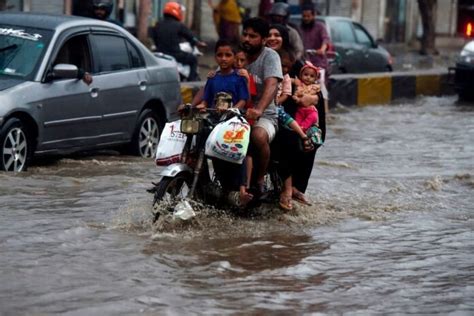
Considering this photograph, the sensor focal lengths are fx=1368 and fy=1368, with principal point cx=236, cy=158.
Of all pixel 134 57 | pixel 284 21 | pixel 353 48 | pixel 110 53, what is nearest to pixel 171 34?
pixel 284 21

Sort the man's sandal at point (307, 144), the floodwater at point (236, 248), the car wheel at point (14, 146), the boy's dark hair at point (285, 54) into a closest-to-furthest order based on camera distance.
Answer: the floodwater at point (236, 248)
the man's sandal at point (307, 144)
the boy's dark hair at point (285, 54)
the car wheel at point (14, 146)

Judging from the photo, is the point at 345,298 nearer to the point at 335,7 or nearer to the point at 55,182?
the point at 55,182

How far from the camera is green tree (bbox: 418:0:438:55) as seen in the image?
37062mm

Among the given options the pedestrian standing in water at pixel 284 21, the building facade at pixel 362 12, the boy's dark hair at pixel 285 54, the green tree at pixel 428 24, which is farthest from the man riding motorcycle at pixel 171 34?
the green tree at pixel 428 24

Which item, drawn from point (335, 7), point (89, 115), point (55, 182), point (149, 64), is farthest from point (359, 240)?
point (335, 7)

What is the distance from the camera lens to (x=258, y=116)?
9.57 metres

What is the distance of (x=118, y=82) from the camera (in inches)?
542

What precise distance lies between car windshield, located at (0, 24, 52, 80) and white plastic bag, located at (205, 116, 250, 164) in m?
3.69

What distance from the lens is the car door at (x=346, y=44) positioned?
25859mm

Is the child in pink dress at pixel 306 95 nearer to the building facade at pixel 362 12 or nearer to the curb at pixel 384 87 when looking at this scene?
the curb at pixel 384 87

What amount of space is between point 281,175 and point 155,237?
165cm

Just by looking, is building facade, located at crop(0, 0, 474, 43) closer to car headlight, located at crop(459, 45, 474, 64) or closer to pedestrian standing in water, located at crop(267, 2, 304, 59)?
car headlight, located at crop(459, 45, 474, 64)

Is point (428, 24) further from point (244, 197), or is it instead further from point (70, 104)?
point (244, 197)

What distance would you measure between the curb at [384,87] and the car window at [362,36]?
1.23 metres
